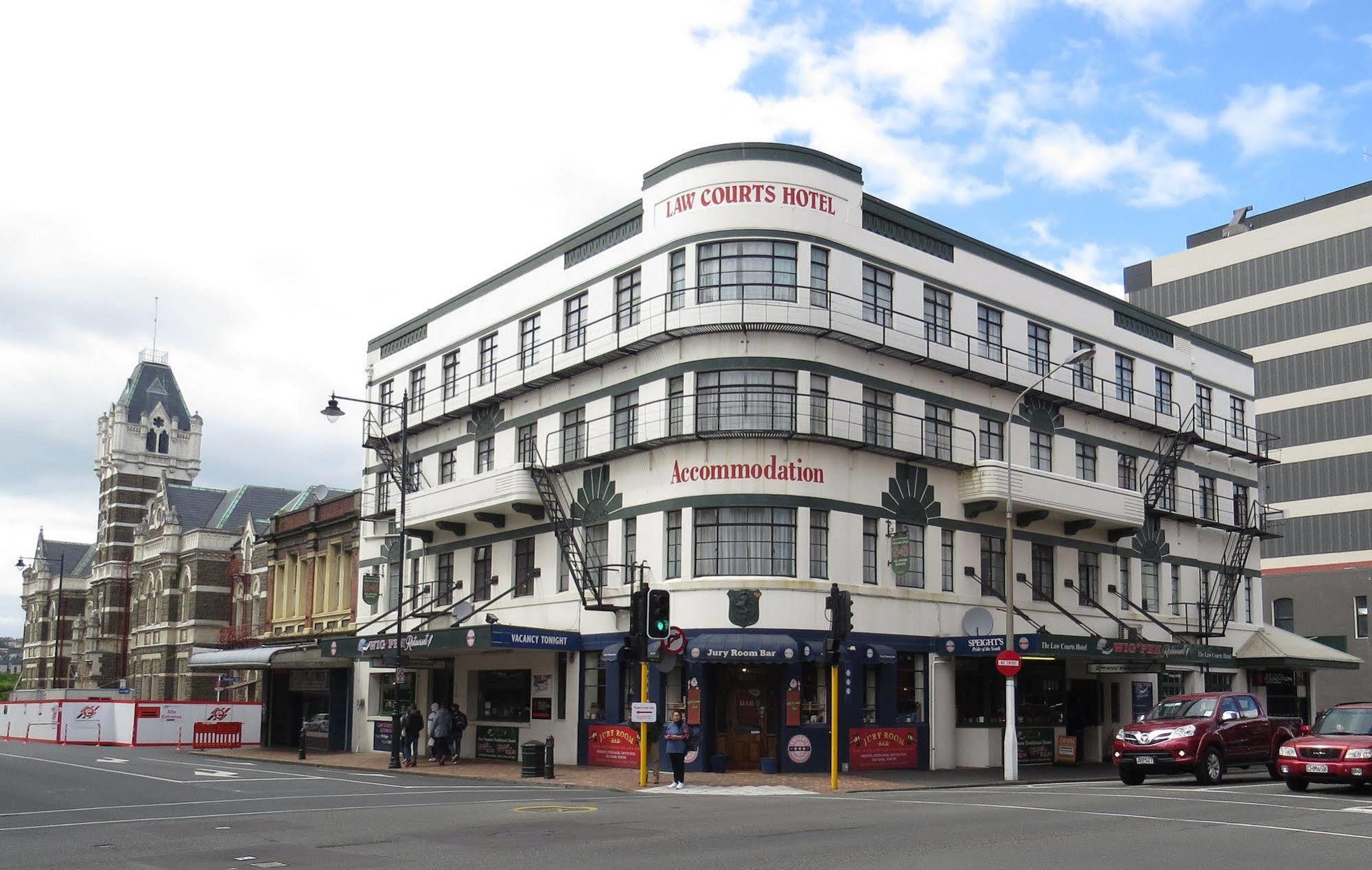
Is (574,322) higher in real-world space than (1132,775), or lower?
higher

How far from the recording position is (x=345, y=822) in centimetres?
1756

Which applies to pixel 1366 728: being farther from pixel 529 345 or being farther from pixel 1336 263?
pixel 1336 263

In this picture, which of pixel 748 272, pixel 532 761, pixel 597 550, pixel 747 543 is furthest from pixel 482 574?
pixel 748 272

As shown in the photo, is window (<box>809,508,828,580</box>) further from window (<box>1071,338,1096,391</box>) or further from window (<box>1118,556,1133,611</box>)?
window (<box>1118,556,1133,611</box>)

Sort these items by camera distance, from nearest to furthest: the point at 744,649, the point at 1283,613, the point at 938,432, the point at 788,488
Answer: the point at 744,649 → the point at 788,488 → the point at 938,432 → the point at 1283,613

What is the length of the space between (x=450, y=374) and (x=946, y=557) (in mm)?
17487

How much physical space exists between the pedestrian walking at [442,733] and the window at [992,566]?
14837mm

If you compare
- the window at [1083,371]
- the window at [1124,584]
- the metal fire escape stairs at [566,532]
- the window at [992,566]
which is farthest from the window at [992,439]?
the metal fire escape stairs at [566,532]

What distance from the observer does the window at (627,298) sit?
3359 cm

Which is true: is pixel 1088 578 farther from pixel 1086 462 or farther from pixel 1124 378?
pixel 1124 378

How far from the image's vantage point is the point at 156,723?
49.8 metres

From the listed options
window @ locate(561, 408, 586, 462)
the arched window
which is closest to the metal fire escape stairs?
window @ locate(561, 408, 586, 462)

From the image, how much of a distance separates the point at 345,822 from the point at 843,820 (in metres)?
6.72

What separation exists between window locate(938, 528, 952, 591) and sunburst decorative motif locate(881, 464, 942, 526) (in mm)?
672
